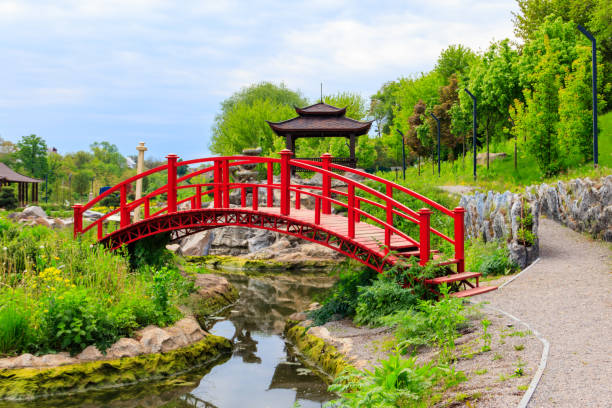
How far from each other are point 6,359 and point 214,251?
58.2ft

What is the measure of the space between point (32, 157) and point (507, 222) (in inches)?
2139

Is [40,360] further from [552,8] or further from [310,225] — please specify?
[552,8]

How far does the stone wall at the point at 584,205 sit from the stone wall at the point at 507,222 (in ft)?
4.40

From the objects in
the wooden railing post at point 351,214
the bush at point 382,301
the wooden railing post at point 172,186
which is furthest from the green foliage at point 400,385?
the wooden railing post at point 172,186

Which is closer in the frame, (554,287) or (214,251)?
(554,287)

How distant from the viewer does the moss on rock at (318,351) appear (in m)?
8.80

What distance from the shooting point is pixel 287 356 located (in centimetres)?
1050

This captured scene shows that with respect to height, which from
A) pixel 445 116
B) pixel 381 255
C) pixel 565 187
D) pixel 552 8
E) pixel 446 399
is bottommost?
pixel 446 399

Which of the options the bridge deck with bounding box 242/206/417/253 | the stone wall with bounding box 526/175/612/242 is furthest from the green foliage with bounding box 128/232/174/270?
the stone wall with bounding box 526/175/612/242

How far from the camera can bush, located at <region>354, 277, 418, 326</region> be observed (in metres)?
9.35

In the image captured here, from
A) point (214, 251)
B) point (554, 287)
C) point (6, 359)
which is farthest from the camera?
point (214, 251)

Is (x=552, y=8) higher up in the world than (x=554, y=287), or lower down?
higher up

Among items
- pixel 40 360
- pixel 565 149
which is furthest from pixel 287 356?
pixel 565 149

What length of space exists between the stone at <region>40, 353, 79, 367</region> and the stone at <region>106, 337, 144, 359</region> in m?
0.58
